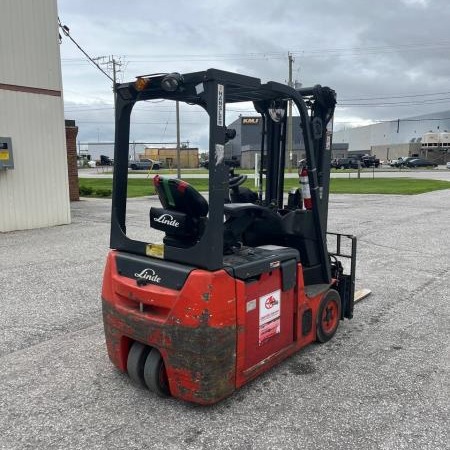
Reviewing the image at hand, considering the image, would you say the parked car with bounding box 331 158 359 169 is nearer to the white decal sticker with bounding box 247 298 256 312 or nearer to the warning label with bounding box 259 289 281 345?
the warning label with bounding box 259 289 281 345

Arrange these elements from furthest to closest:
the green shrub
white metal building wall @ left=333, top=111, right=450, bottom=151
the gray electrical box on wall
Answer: white metal building wall @ left=333, top=111, right=450, bottom=151 < the green shrub < the gray electrical box on wall

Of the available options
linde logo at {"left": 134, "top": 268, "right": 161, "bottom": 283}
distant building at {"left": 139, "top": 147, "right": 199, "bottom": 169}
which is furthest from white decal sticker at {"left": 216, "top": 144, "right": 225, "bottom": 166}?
distant building at {"left": 139, "top": 147, "right": 199, "bottom": 169}

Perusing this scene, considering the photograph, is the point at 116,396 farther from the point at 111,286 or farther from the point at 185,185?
the point at 185,185

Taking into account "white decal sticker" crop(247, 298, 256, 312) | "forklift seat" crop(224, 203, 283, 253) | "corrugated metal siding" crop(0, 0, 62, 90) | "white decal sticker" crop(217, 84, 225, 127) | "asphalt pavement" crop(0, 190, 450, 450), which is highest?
"corrugated metal siding" crop(0, 0, 62, 90)

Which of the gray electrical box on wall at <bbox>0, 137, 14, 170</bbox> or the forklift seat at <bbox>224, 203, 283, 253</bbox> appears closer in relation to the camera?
the forklift seat at <bbox>224, 203, 283, 253</bbox>

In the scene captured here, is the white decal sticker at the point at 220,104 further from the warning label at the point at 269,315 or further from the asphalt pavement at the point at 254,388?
the asphalt pavement at the point at 254,388

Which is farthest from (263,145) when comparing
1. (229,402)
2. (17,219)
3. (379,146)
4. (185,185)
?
(379,146)

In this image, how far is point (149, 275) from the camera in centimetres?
349

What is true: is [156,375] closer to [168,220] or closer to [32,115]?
[168,220]

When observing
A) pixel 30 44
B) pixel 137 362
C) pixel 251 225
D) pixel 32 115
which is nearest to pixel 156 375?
pixel 137 362

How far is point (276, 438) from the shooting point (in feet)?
10.0

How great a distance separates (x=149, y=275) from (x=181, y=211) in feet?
1.78

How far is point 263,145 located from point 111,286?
2195 mm

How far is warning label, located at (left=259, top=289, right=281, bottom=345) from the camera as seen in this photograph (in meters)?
3.59
